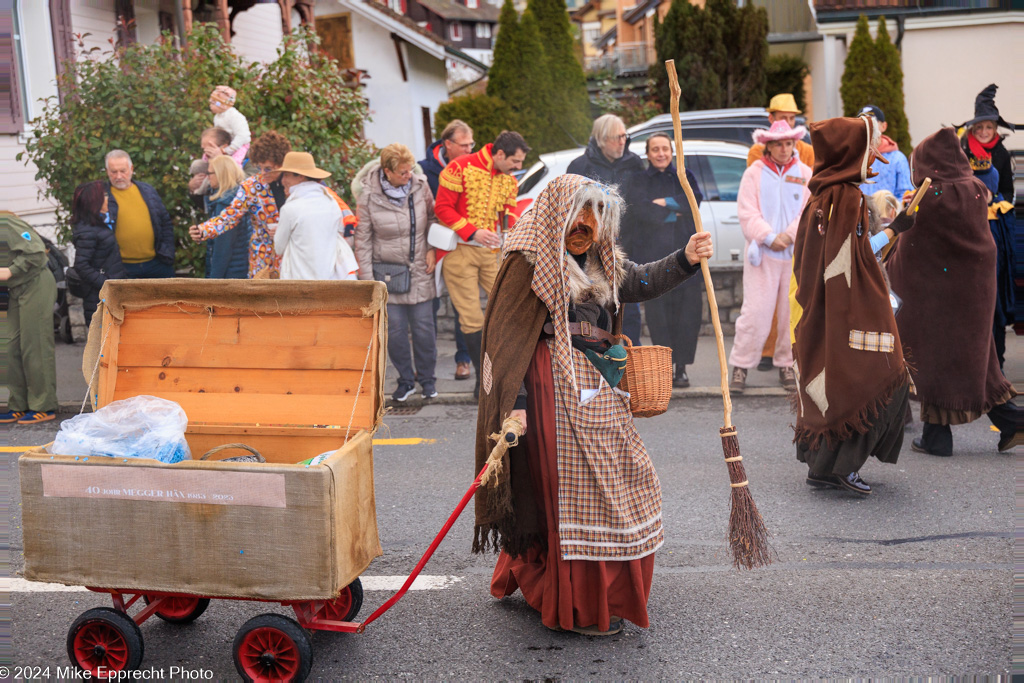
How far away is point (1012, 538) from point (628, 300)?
242 centimetres

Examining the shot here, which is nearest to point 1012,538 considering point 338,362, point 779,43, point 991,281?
point 991,281

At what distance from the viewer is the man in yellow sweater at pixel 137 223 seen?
8.27 m

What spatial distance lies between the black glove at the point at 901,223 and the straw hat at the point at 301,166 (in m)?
3.88

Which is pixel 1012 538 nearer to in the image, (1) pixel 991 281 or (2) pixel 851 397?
(2) pixel 851 397

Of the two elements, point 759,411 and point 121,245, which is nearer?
point 759,411

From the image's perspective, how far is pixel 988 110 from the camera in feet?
22.4

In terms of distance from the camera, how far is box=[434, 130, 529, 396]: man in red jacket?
7996 mm

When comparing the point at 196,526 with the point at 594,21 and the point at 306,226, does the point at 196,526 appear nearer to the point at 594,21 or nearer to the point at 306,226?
the point at 306,226

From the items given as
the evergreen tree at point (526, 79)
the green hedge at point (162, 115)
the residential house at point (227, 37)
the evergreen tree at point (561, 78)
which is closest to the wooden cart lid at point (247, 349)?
the residential house at point (227, 37)

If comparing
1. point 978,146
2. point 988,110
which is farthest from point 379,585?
point 988,110

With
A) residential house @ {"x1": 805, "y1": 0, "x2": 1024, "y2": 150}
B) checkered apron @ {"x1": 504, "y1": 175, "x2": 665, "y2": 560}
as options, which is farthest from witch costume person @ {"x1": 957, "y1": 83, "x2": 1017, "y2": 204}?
residential house @ {"x1": 805, "y1": 0, "x2": 1024, "y2": 150}

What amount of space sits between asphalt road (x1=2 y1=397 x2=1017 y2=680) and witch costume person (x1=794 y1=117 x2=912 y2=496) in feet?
1.12

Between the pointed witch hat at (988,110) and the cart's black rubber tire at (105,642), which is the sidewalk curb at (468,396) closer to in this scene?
the pointed witch hat at (988,110)

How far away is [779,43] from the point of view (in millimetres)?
26688
